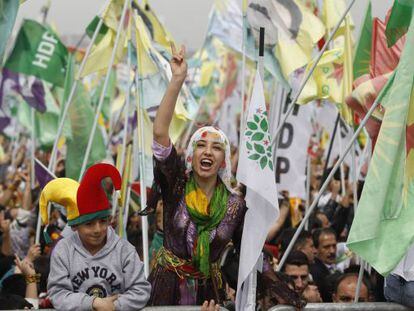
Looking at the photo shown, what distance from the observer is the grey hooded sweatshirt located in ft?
15.0

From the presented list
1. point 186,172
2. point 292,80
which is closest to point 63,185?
point 186,172

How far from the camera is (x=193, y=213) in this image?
197 inches

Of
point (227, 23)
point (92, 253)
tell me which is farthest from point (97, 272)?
point (227, 23)

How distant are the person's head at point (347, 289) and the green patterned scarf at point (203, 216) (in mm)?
2041

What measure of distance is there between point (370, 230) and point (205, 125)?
1.17 m

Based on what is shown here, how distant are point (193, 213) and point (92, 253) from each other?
0.56 metres

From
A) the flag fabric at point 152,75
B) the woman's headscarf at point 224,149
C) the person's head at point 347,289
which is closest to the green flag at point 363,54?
the flag fabric at point 152,75

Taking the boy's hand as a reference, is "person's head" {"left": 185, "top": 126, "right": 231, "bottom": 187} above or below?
above

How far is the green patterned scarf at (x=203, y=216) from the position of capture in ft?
16.4

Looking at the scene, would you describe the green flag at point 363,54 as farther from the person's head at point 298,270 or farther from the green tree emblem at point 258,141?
the green tree emblem at point 258,141

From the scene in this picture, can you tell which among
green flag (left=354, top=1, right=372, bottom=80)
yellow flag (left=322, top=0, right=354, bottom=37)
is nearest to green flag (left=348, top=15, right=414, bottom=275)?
green flag (left=354, top=1, right=372, bottom=80)

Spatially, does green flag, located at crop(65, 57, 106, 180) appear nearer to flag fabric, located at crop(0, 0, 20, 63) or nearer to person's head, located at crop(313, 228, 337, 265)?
person's head, located at crop(313, 228, 337, 265)

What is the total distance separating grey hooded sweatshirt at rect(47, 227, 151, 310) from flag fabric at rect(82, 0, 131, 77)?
5.71 metres

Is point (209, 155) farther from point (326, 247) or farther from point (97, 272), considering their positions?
point (326, 247)
